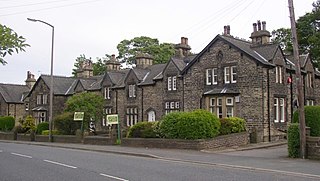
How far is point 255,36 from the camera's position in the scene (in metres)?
37.6

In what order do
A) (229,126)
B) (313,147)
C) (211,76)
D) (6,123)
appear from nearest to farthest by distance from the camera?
(313,147), (229,126), (211,76), (6,123)

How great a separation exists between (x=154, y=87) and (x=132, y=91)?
12.8ft

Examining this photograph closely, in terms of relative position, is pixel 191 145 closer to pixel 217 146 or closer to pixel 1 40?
pixel 217 146

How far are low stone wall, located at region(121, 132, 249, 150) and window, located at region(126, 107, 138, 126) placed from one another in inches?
620

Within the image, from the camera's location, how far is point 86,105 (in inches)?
1706

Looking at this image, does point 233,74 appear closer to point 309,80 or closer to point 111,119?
point 309,80

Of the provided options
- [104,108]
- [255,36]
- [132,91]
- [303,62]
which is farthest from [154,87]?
[303,62]

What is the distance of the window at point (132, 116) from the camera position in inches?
1815

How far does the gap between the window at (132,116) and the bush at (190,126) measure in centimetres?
1818

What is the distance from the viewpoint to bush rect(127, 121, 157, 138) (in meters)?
29.3

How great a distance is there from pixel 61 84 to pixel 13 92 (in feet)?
55.9

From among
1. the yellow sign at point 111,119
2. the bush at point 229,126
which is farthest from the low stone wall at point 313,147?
the yellow sign at point 111,119

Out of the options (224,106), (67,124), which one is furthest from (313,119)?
(67,124)

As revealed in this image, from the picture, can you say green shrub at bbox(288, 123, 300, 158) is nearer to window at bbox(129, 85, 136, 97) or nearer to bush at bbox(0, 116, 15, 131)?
window at bbox(129, 85, 136, 97)
